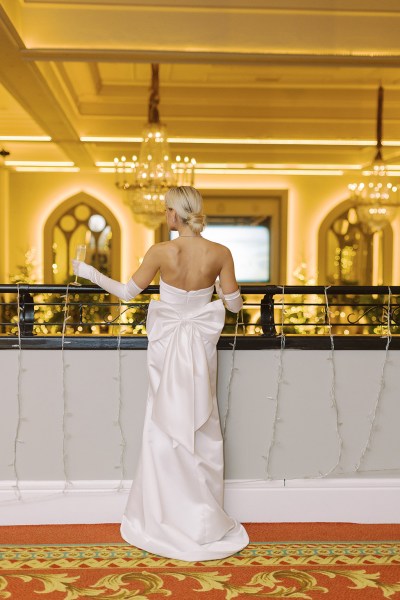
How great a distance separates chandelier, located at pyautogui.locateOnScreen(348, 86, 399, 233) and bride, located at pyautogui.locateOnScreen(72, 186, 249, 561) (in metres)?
5.29

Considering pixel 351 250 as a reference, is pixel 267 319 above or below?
below

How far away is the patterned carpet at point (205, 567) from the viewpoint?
2635mm

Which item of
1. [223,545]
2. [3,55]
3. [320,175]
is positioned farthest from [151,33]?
[320,175]

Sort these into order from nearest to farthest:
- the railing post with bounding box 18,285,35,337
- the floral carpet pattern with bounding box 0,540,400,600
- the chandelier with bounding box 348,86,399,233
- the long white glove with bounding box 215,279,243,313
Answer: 1. the floral carpet pattern with bounding box 0,540,400,600
2. the long white glove with bounding box 215,279,243,313
3. the railing post with bounding box 18,285,35,337
4. the chandelier with bounding box 348,86,399,233

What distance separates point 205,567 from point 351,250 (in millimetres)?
9206

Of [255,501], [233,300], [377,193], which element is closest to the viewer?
[233,300]

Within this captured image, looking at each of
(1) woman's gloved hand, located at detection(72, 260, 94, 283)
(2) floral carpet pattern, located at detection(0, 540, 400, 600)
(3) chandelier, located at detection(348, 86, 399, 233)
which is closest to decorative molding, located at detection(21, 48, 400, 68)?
(3) chandelier, located at detection(348, 86, 399, 233)

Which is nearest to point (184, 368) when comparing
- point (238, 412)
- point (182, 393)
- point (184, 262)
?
point (182, 393)

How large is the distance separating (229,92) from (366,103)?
1738 millimetres

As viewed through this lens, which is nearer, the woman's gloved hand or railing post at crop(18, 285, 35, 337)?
the woman's gloved hand

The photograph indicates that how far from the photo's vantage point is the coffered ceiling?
17.9 ft

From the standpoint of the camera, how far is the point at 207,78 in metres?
8.13

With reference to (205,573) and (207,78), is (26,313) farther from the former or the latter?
(207,78)

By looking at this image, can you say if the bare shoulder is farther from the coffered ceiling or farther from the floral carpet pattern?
the coffered ceiling
